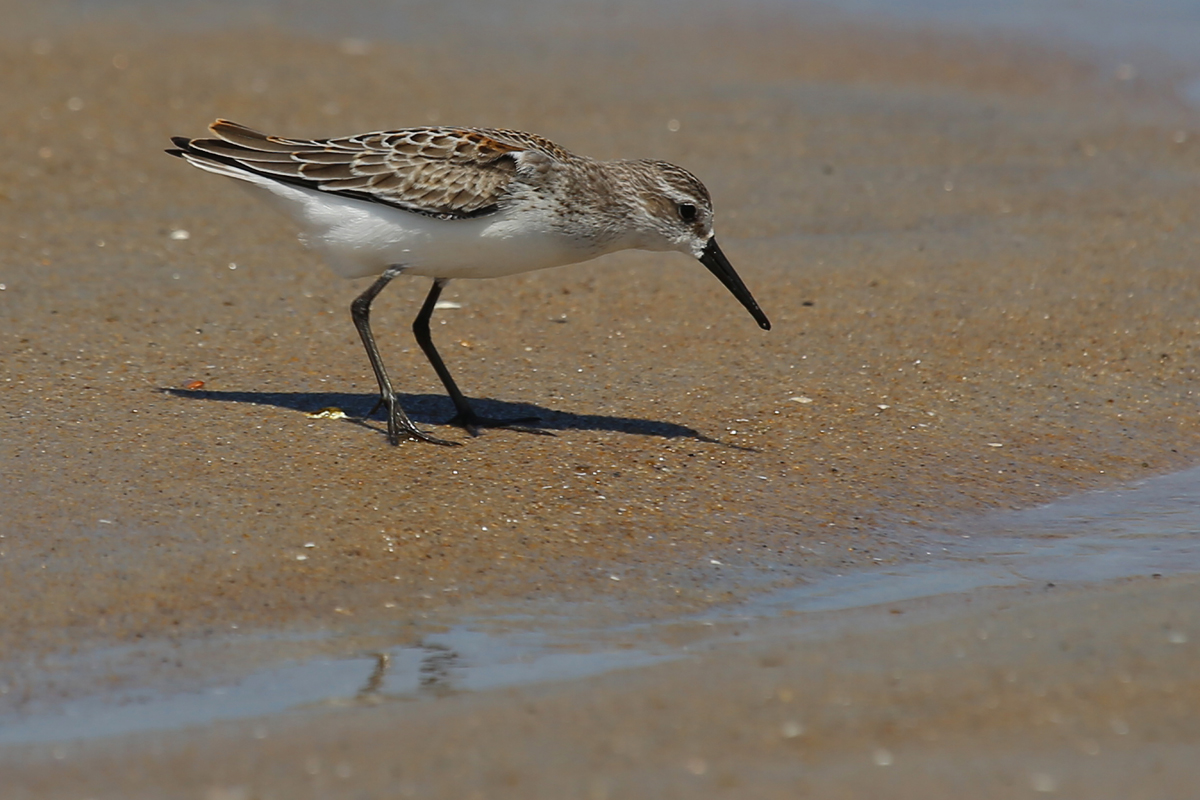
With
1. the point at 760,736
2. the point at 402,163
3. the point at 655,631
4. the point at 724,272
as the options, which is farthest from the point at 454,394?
the point at 760,736

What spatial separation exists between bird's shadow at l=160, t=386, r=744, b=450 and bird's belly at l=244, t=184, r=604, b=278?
692 mm

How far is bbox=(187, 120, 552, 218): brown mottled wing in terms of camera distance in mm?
7059

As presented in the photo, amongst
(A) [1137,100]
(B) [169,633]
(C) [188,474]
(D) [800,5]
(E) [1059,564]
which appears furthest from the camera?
(D) [800,5]

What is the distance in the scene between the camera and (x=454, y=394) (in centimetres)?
741

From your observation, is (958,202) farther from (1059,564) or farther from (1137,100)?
(1059,564)

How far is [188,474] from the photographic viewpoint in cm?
654

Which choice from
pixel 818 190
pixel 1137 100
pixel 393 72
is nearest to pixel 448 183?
pixel 818 190

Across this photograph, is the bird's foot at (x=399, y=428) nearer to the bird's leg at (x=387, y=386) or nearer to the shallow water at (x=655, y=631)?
the bird's leg at (x=387, y=386)

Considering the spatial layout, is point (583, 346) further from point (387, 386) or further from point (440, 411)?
point (387, 386)

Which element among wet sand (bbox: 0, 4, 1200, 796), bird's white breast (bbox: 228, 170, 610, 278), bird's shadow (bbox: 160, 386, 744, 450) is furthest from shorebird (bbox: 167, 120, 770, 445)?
wet sand (bbox: 0, 4, 1200, 796)

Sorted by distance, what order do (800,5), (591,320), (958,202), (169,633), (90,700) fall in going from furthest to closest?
(800,5), (958,202), (591,320), (169,633), (90,700)

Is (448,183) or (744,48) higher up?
(744,48)

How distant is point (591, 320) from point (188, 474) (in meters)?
3.06

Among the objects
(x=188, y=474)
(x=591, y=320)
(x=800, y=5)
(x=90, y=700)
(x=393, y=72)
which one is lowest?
(x=90, y=700)
